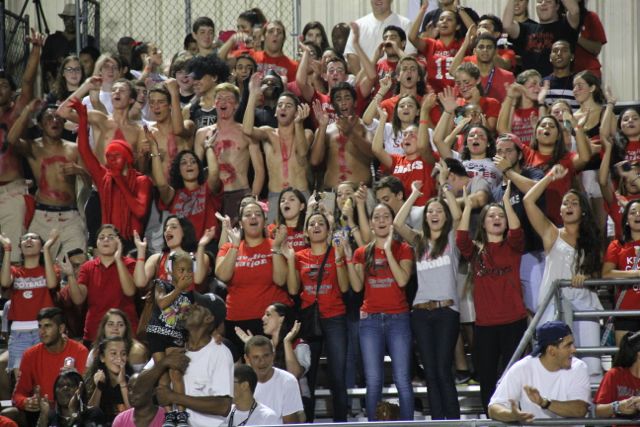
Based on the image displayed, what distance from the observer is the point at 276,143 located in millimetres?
13531

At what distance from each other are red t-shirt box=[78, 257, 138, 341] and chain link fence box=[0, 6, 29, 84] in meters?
6.18

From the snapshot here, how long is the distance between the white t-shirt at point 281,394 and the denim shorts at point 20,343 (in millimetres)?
2493

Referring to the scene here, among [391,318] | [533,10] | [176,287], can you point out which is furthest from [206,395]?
[533,10]

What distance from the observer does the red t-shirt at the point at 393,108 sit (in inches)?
547

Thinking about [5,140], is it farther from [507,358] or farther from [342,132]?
[507,358]

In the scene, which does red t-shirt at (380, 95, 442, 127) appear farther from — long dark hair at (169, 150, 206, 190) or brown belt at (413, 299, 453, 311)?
brown belt at (413, 299, 453, 311)

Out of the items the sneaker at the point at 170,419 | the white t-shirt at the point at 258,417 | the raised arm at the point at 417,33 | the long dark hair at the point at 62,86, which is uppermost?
the raised arm at the point at 417,33

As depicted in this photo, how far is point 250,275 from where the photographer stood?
1182cm

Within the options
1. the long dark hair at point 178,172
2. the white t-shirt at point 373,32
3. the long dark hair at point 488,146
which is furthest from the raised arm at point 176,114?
the long dark hair at point 488,146

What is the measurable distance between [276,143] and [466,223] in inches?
103

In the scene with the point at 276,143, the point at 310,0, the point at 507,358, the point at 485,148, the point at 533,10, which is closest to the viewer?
the point at 507,358

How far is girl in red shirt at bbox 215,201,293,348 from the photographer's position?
11719 mm

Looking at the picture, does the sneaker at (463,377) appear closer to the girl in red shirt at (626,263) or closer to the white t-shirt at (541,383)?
the girl in red shirt at (626,263)

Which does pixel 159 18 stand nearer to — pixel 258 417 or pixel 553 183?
pixel 553 183
